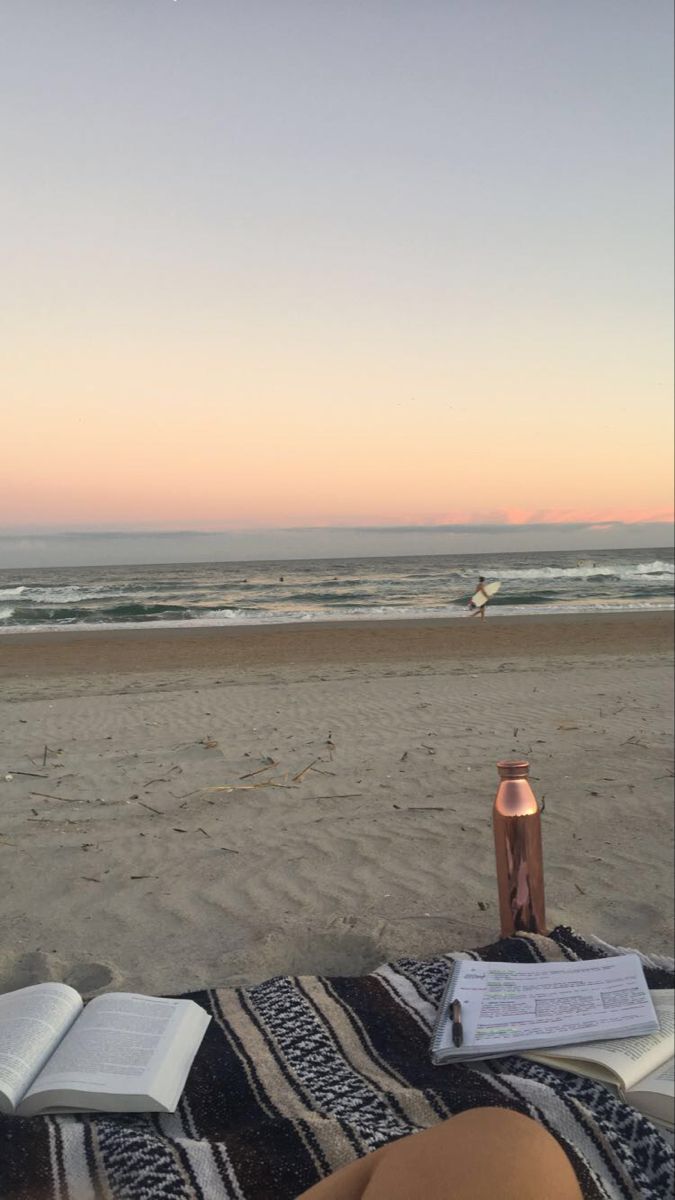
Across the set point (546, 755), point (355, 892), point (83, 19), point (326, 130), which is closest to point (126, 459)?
point (83, 19)

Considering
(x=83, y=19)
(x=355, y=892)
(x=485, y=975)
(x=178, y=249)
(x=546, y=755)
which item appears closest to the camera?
(x=485, y=975)

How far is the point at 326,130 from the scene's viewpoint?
9.39 feet

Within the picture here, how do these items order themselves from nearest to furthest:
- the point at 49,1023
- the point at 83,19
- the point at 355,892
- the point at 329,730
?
the point at 49,1023, the point at 83,19, the point at 355,892, the point at 329,730

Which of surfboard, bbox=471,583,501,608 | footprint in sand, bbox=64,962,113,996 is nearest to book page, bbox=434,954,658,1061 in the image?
footprint in sand, bbox=64,962,113,996

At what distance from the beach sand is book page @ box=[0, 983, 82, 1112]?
0.50m

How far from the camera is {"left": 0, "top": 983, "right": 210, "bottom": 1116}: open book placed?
1456 mm

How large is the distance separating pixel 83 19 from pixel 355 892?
2524 millimetres

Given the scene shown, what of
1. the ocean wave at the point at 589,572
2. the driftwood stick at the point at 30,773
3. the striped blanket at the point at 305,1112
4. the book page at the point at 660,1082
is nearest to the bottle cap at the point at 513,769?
the striped blanket at the point at 305,1112

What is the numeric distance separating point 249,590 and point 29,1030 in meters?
2.71

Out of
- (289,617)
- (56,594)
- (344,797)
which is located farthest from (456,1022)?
(289,617)

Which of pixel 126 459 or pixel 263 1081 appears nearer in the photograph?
pixel 263 1081

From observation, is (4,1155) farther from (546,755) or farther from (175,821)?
(546,755)

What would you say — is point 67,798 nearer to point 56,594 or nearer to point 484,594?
point 56,594

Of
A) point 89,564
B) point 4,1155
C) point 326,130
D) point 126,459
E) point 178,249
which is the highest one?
point 326,130
